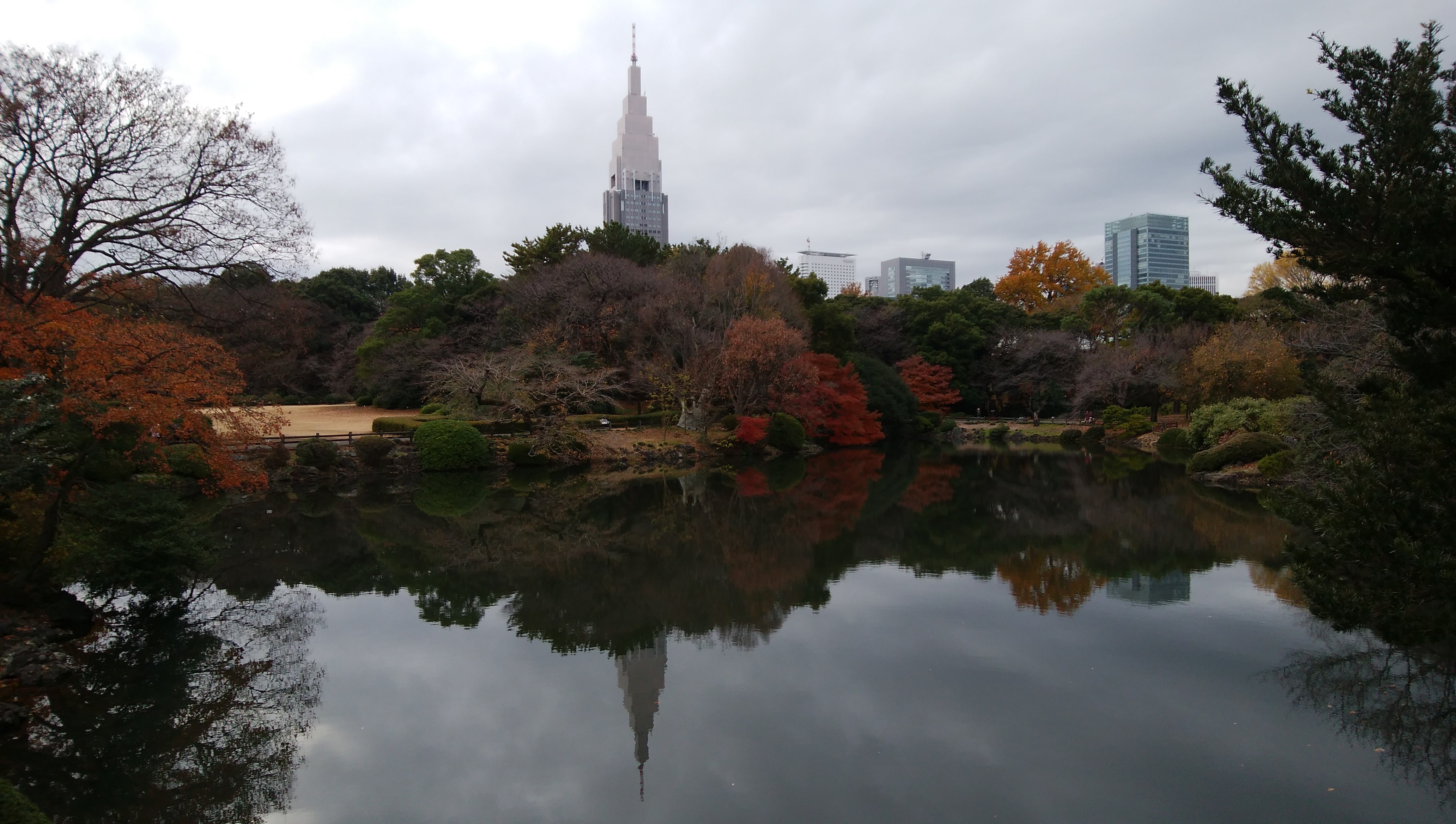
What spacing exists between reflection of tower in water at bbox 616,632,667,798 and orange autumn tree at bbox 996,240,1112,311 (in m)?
47.8

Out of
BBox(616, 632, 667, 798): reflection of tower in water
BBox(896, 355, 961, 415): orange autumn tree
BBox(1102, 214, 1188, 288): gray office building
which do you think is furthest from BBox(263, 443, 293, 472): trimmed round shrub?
BBox(1102, 214, 1188, 288): gray office building

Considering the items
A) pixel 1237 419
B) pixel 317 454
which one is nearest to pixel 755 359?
pixel 317 454

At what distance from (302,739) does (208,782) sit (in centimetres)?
72

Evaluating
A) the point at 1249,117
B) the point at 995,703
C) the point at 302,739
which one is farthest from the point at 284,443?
the point at 1249,117

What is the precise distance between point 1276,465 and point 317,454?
24.1 m

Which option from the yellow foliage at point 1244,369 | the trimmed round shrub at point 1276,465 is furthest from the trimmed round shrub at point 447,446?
the yellow foliage at point 1244,369

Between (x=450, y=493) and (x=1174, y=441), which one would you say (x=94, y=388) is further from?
(x=1174, y=441)

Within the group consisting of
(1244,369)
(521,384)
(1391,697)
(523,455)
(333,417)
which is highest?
(1244,369)

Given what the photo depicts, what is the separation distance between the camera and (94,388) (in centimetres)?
810

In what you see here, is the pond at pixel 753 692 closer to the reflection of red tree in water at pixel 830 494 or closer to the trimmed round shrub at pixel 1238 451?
the reflection of red tree in water at pixel 830 494

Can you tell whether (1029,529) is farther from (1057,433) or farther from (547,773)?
(1057,433)

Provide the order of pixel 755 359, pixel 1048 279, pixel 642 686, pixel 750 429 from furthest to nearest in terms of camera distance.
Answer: pixel 1048 279, pixel 750 429, pixel 755 359, pixel 642 686

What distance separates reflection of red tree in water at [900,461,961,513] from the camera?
17.2 m

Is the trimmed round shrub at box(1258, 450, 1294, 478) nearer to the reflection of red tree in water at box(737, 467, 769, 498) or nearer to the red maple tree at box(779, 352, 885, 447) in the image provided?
the reflection of red tree in water at box(737, 467, 769, 498)
